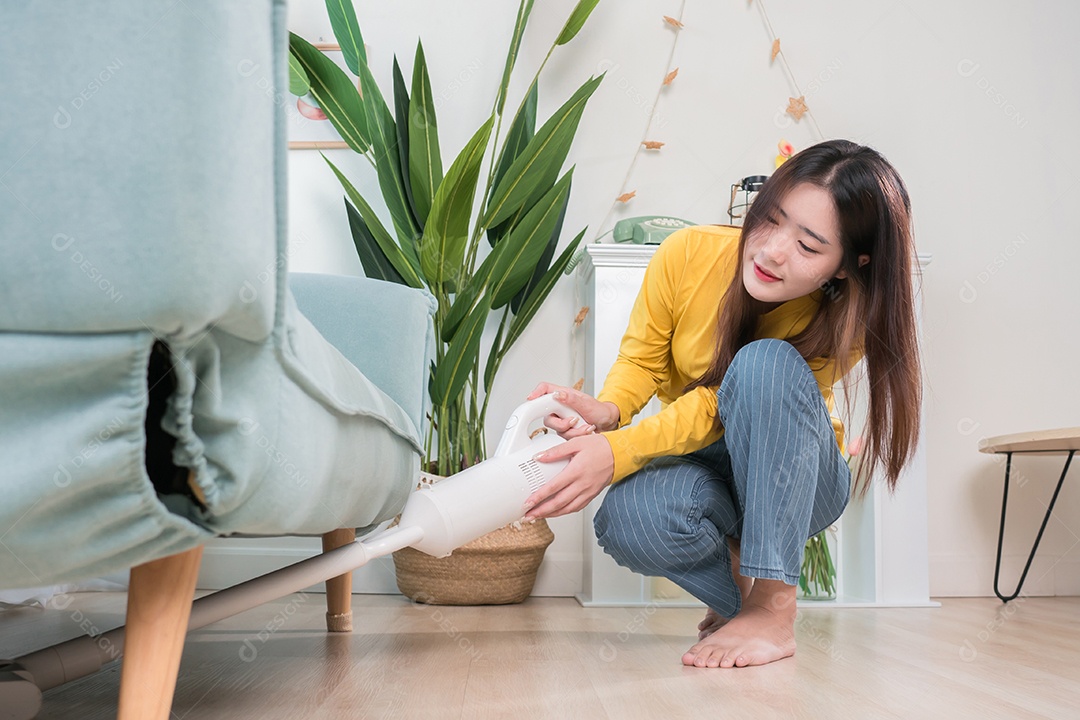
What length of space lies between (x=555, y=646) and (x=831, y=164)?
730 mm

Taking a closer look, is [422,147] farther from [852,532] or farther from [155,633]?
[155,633]

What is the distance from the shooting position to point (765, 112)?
2080mm

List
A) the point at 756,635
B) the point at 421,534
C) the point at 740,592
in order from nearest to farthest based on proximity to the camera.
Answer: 1. the point at 421,534
2. the point at 756,635
3. the point at 740,592

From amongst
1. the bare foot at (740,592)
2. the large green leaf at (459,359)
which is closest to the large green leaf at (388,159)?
the large green leaf at (459,359)

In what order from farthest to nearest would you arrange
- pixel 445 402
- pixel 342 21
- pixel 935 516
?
pixel 935 516 < pixel 342 21 < pixel 445 402

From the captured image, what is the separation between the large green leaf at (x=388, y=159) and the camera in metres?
1.75

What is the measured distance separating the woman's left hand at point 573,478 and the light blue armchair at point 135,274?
53 centimetres

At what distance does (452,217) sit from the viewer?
166cm

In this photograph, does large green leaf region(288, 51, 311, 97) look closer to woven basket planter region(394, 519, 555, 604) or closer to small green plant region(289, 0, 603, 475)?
small green plant region(289, 0, 603, 475)

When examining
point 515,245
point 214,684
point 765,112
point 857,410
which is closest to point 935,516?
point 857,410

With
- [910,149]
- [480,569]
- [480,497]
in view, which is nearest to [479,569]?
[480,569]

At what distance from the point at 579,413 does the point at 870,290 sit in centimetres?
41

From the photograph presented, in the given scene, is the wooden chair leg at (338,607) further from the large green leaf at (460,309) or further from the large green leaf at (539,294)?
the large green leaf at (539,294)

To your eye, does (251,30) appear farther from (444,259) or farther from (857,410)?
(857,410)
